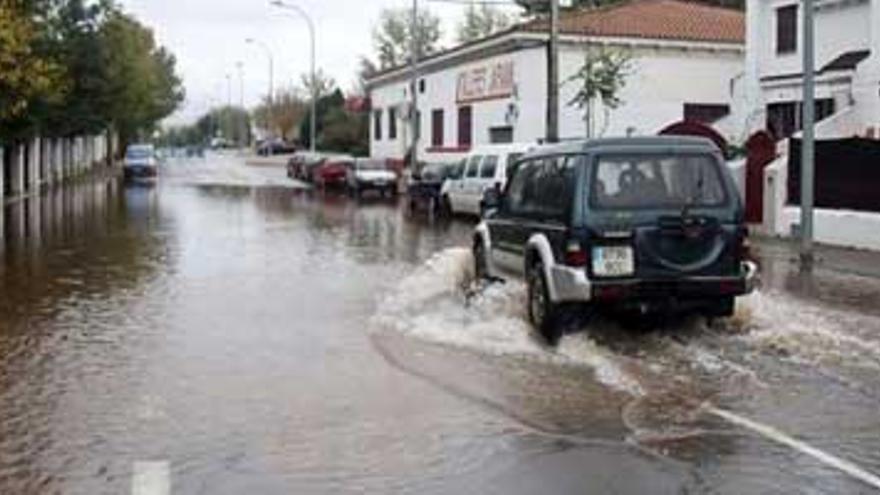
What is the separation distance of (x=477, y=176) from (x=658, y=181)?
21.7m

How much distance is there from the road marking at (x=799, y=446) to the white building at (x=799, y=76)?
18.0m

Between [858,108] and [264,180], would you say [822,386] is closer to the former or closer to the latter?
[858,108]

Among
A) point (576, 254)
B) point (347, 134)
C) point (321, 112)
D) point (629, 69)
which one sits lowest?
point (576, 254)

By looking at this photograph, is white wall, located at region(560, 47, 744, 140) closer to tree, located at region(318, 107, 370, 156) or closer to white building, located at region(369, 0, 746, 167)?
white building, located at region(369, 0, 746, 167)

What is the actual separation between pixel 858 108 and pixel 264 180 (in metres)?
35.9

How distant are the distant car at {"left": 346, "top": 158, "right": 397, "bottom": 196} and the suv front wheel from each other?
126 feet

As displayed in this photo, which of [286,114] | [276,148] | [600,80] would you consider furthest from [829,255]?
[286,114]

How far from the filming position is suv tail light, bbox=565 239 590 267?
12070 millimetres

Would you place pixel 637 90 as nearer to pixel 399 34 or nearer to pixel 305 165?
pixel 305 165

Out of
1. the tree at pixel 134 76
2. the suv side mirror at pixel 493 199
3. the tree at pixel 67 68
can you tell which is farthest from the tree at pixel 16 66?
the tree at pixel 134 76

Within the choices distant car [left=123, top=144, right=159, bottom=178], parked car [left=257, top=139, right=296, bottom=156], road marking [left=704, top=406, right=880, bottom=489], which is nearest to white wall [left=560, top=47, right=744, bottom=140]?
distant car [left=123, top=144, right=159, bottom=178]

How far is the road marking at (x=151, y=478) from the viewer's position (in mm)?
7418

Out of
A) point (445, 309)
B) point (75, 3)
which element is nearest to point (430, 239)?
point (445, 309)

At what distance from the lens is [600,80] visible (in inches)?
1833
